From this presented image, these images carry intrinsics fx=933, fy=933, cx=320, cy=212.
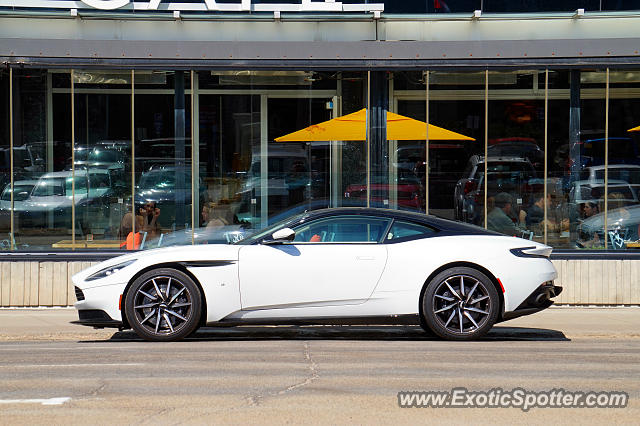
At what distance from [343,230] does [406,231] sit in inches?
25.2

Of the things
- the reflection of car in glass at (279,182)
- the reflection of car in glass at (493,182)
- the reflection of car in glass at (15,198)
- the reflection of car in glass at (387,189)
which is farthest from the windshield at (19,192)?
the reflection of car in glass at (493,182)

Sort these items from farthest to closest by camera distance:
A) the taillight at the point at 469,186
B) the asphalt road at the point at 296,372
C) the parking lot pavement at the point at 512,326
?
the taillight at the point at 469,186, the parking lot pavement at the point at 512,326, the asphalt road at the point at 296,372

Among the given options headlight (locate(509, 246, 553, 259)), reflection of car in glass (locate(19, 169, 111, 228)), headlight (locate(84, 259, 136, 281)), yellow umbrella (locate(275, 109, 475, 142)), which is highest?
yellow umbrella (locate(275, 109, 475, 142))

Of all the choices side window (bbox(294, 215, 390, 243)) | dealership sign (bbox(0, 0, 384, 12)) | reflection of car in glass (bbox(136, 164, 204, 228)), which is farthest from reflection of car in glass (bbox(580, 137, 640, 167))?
reflection of car in glass (bbox(136, 164, 204, 228))

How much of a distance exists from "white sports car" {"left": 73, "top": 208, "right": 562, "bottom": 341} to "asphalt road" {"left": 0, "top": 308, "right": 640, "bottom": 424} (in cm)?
28

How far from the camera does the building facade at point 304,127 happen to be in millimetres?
13352

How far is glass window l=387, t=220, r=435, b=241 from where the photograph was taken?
30.2ft

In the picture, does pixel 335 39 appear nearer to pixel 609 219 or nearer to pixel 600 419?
pixel 609 219

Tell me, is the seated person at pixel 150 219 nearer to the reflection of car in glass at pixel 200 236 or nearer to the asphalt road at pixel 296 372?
the reflection of car in glass at pixel 200 236

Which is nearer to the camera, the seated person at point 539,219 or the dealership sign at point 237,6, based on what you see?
the seated person at point 539,219

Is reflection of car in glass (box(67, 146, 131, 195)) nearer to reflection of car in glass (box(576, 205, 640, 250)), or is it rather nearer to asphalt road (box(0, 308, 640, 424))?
asphalt road (box(0, 308, 640, 424))

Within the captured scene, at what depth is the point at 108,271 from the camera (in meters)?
9.01

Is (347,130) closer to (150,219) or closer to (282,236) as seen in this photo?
(150,219)

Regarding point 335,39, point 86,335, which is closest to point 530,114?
point 335,39
